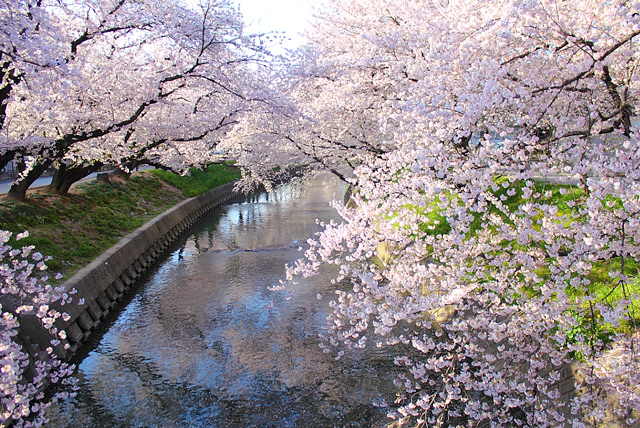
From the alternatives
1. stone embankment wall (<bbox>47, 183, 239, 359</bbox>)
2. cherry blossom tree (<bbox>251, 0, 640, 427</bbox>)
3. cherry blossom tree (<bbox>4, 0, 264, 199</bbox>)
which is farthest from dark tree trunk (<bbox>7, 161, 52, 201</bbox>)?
cherry blossom tree (<bbox>251, 0, 640, 427</bbox>)

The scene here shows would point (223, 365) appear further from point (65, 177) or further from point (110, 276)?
point (65, 177)

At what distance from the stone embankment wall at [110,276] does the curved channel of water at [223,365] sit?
0.41 meters

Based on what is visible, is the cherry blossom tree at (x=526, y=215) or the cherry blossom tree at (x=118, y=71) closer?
the cherry blossom tree at (x=526, y=215)

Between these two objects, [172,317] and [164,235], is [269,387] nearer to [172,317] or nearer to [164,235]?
[172,317]

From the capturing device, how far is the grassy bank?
33.1 ft

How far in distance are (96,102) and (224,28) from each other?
3772 mm

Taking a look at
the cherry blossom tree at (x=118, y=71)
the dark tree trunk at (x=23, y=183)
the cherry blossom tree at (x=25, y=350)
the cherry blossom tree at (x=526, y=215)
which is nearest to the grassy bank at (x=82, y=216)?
the dark tree trunk at (x=23, y=183)

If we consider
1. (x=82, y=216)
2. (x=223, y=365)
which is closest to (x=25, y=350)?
(x=223, y=365)

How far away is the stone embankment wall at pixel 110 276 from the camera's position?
27.1 feet

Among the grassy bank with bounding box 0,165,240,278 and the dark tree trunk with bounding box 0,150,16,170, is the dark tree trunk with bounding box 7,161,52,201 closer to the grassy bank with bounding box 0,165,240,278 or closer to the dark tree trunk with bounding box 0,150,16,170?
the grassy bank with bounding box 0,165,240,278

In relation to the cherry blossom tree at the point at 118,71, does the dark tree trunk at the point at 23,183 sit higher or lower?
lower

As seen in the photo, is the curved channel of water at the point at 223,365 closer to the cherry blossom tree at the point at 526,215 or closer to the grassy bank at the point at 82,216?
the cherry blossom tree at the point at 526,215

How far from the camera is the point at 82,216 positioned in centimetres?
1326

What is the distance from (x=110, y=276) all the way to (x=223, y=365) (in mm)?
4555
